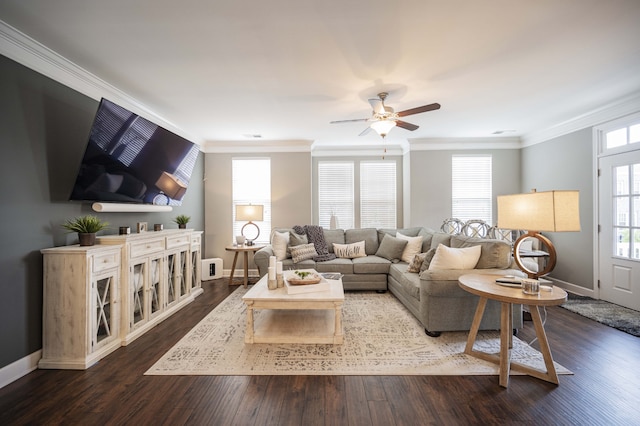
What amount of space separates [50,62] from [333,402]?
143 inches

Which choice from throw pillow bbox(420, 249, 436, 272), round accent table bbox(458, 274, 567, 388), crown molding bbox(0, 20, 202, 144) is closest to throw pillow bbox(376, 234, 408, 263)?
throw pillow bbox(420, 249, 436, 272)

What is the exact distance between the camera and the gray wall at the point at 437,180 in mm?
5516

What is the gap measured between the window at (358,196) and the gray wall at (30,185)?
4.15 m

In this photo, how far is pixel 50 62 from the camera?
2428 millimetres

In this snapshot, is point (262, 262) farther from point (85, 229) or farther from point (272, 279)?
point (85, 229)

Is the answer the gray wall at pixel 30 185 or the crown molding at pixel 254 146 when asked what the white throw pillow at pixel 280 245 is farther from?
the gray wall at pixel 30 185

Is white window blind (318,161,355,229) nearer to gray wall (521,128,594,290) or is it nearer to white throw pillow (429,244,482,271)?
white throw pillow (429,244,482,271)

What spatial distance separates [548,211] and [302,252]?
317 centimetres

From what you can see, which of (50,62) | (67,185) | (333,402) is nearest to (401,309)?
(333,402)

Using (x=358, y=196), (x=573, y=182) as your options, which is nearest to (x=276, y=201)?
(x=358, y=196)

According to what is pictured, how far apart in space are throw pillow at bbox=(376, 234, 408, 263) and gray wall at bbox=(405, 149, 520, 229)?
1.12 metres

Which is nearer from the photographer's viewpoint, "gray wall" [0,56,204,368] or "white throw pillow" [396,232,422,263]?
"gray wall" [0,56,204,368]

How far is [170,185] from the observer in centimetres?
385

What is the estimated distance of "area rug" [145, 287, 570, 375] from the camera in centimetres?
224
